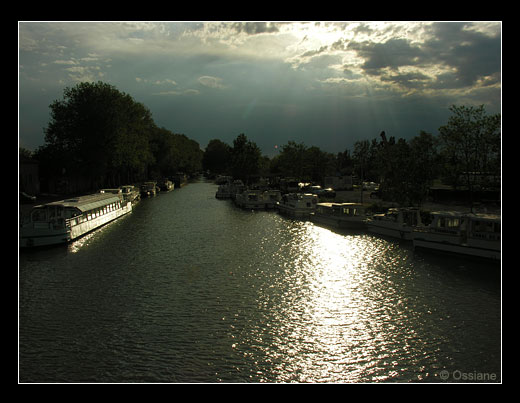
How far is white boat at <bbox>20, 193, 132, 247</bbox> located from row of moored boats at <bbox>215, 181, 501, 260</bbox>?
2900cm

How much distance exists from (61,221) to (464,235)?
3773cm

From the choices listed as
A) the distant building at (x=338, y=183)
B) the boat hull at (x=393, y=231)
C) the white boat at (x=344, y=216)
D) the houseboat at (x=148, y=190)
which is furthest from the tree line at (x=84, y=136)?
the boat hull at (x=393, y=231)

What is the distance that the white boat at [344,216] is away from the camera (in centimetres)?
5203

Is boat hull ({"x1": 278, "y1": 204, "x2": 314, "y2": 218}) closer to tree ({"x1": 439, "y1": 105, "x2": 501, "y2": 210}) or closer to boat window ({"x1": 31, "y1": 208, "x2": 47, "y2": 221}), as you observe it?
tree ({"x1": 439, "y1": 105, "x2": 501, "y2": 210})

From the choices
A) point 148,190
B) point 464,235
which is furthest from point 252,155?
point 464,235

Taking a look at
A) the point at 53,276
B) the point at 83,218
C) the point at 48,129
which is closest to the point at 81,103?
the point at 48,129

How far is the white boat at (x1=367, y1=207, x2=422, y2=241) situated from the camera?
43.5 metres

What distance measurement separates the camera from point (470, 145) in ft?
157

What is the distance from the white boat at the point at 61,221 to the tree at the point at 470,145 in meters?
42.1

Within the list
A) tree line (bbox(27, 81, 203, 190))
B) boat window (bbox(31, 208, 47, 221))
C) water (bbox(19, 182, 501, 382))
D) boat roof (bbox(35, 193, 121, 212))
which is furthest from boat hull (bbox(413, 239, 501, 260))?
tree line (bbox(27, 81, 203, 190))

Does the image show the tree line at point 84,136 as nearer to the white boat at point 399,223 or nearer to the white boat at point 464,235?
the white boat at point 399,223

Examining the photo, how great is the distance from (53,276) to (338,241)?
27.2 m

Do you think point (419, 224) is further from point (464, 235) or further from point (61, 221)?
point (61, 221)

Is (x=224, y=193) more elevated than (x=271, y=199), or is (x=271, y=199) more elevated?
(x=224, y=193)
